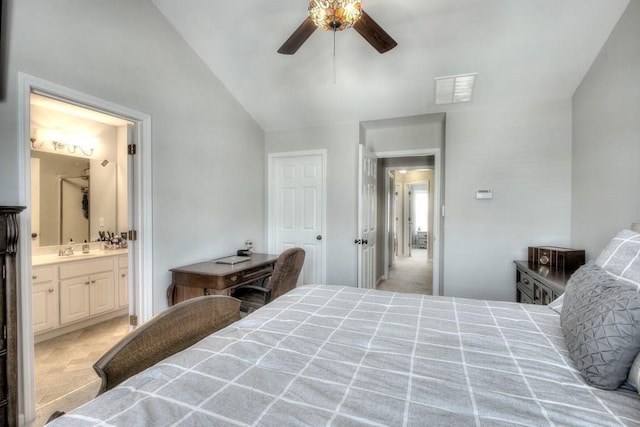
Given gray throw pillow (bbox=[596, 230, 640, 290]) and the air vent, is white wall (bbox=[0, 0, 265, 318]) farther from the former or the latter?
gray throw pillow (bbox=[596, 230, 640, 290])

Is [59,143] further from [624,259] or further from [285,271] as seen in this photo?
[624,259]

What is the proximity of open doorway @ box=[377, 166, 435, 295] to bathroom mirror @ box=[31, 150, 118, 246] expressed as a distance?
163 inches

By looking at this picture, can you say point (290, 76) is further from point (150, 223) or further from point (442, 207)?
point (442, 207)

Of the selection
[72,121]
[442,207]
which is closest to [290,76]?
[442,207]

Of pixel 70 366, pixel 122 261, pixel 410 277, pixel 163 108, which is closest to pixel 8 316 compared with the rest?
pixel 70 366

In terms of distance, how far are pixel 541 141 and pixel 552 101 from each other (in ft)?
1.31

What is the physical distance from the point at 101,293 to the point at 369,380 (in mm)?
3561

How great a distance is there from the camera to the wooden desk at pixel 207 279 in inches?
100

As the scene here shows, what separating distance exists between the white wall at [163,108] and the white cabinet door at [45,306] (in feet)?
3.86

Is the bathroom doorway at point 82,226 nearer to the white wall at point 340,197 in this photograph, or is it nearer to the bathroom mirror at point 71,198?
the bathroom mirror at point 71,198

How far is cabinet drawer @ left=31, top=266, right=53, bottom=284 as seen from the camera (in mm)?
2759

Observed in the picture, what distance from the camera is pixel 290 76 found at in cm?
317

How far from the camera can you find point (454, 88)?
3.01 metres

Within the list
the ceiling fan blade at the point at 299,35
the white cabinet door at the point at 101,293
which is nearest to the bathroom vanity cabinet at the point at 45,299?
the white cabinet door at the point at 101,293
